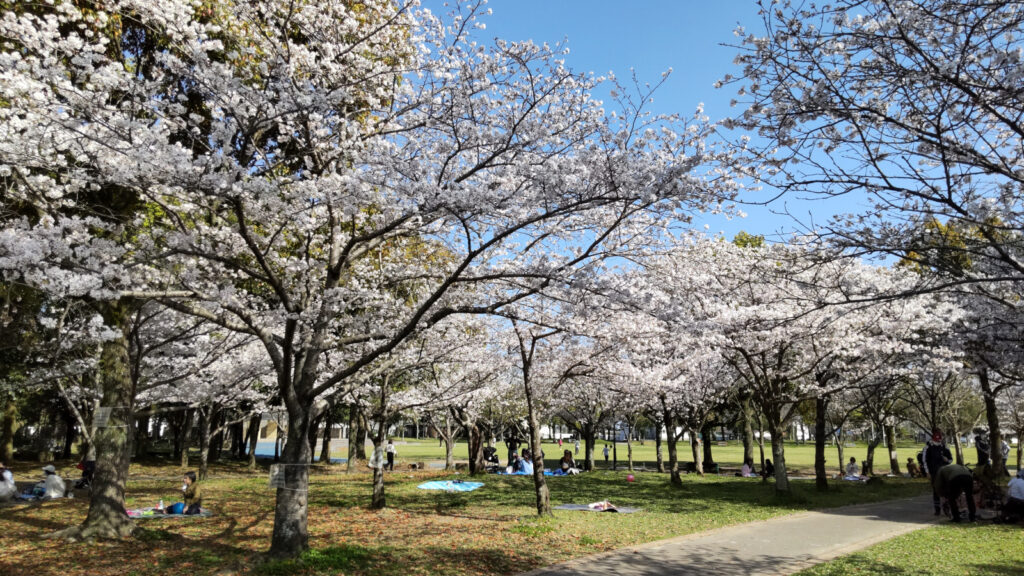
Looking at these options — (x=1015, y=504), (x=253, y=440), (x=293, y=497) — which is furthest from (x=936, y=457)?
(x=253, y=440)

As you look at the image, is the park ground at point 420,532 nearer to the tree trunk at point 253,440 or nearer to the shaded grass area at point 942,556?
the shaded grass area at point 942,556

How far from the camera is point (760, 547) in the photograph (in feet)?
29.5

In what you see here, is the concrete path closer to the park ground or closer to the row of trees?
the park ground

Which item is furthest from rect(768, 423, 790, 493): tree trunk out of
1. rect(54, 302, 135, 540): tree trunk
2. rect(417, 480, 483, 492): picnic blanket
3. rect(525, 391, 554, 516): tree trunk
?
rect(54, 302, 135, 540): tree trunk

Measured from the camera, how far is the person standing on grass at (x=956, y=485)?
1091 cm

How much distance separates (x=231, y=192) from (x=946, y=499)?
14.2 metres

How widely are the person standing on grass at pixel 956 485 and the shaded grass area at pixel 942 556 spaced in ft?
2.81

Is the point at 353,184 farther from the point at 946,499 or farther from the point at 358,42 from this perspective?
the point at 946,499

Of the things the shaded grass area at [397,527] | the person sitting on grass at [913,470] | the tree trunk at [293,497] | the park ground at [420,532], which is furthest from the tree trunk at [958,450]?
the tree trunk at [293,497]

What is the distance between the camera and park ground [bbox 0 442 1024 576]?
7.50 meters

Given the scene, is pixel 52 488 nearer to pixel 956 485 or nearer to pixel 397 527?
pixel 397 527

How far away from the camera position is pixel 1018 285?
11.1m

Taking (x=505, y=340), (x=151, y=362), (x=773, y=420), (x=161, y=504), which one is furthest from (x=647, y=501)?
(x=151, y=362)

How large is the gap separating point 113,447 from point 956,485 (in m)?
15.1
